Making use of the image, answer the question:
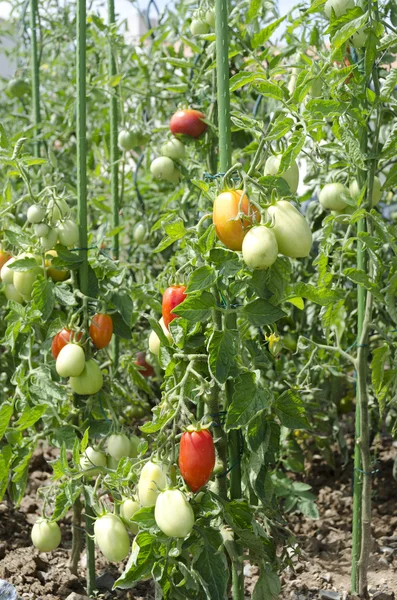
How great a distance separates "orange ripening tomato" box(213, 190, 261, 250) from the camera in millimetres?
1266

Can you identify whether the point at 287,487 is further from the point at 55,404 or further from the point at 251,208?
the point at 251,208

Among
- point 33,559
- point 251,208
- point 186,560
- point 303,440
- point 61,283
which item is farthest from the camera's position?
point 303,440

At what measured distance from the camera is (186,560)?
1422mm

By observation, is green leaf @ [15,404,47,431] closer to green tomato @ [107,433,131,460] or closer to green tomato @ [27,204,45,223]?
green tomato @ [107,433,131,460]

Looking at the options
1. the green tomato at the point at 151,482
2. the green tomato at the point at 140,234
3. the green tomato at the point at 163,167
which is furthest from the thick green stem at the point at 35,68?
the green tomato at the point at 151,482

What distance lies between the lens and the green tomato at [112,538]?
1.48 metres

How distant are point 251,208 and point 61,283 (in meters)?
0.62

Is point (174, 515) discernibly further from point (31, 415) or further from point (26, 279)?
point (26, 279)

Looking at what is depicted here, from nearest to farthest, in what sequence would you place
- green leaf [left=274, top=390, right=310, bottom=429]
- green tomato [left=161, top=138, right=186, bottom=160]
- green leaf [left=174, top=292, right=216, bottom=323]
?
green leaf [left=174, top=292, right=216, bottom=323] → green leaf [left=274, top=390, right=310, bottom=429] → green tomato [left=161, top=138, right=186, bottom=160]

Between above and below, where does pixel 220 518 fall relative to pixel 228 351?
below

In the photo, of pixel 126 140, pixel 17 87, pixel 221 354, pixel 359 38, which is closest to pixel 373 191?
pixel 359 38

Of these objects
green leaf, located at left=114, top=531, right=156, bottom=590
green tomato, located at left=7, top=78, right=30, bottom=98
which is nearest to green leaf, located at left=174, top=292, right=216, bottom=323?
green leaf, located at left=114, top=531, right=156, bottom=590

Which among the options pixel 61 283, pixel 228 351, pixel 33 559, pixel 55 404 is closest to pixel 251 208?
pixel 228 351

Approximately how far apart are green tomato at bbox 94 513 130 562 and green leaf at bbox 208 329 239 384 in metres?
0.40
